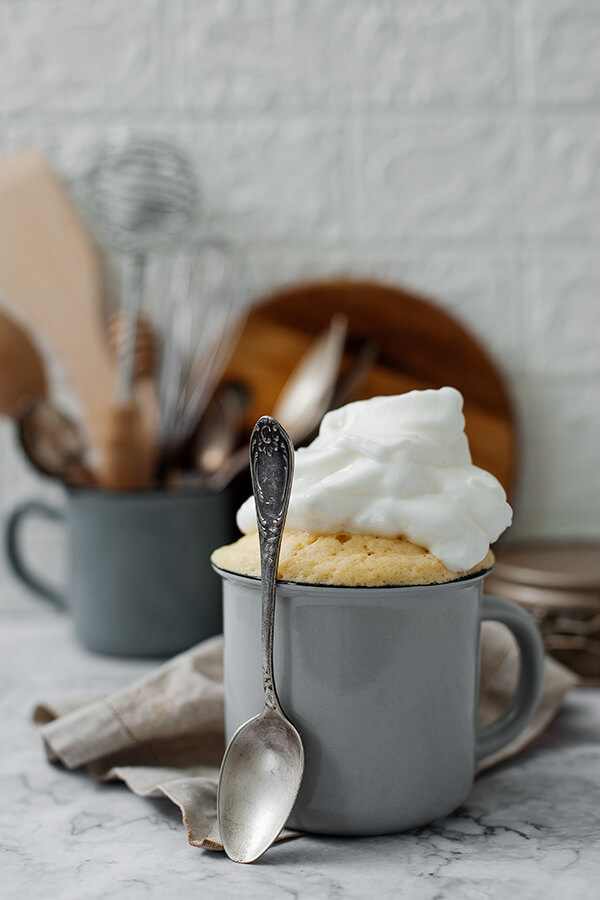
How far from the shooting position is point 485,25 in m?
0.91

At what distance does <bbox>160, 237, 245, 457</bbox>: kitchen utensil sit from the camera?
898 mm

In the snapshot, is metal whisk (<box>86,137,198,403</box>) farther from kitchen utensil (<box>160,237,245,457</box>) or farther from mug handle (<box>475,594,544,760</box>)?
mug handle (<box>475,594,544,760</box>)

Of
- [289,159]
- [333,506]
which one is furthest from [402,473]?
[289,159]

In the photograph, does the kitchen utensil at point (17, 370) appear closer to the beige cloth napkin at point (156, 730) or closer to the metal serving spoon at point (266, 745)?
the beige cloth napkin at point (156, 730)

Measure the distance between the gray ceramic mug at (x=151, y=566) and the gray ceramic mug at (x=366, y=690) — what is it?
30 centimetres

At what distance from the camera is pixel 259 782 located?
451mm

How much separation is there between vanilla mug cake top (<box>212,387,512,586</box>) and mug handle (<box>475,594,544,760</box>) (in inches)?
2.7

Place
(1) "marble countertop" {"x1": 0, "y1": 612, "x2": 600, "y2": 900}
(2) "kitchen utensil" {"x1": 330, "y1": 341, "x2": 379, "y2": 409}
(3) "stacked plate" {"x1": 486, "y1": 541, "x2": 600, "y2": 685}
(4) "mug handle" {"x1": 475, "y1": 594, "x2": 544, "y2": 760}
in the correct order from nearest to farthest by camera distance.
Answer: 1. (1) "marble countertop" {"x1": 0, "y1": 612, "x2": 600, "y2": 900}
2. (4) "mug handle" {"x1": 475, "y1": 594, "x2": 544, "y2": 760}
3. (3) "stacked plate" {"x1": 486, "y1": 541, "x2": 600, "y2": 685}
4. (2) "kitchen utensil" {"x1": 330, "y1": 341, "x2": 379, "y2": 409}

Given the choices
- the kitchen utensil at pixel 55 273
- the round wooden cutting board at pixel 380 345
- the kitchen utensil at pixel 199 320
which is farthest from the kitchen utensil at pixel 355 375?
the kitchen utensil at pixel 55 273

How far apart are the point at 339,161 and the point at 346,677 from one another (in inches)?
25.0

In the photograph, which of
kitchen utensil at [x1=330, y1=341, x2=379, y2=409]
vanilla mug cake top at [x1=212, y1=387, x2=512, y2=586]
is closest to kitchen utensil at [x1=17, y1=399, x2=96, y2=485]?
kitchen utensil at [x1=330, y1=341, x2=379, y2=409]

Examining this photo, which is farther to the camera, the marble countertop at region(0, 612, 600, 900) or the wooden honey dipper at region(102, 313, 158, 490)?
the wooden honey dipper at region(102, 313, 158, 490)

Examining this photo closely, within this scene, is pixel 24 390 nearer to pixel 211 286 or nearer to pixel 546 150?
pixel 211 286

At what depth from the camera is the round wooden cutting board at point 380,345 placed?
89cm
